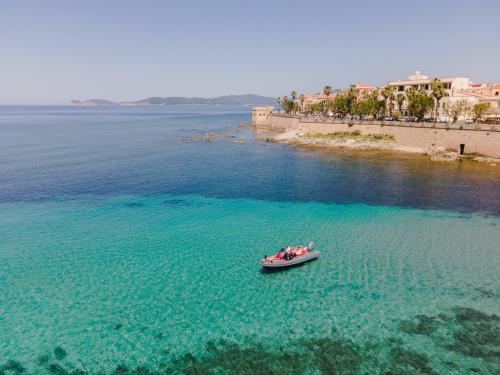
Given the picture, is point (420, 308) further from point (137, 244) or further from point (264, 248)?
point (137, 244)

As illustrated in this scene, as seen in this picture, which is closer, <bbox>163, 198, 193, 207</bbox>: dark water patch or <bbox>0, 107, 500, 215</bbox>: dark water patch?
<bbox>163, 198, 193, 207</bbox>: dark water patch

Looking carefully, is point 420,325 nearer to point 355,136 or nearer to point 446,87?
point 355,136

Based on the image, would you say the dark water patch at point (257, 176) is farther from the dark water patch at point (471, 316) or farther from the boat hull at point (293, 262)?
the dark water patch at point (471, 316)

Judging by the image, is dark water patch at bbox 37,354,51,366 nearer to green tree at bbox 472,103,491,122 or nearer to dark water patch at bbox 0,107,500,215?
dark water patch at bbox 0,107,500,215

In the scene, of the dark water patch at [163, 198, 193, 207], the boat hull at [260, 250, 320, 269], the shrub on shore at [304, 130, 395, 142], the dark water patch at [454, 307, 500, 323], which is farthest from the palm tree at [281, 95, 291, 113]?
the dark water patch at [454, 307, 500, 323]

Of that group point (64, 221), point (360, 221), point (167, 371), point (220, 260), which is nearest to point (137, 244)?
point (220, 260)

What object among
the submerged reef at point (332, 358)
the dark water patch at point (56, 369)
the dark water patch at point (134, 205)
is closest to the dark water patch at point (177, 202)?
the dark water patch at point (134, 205)
